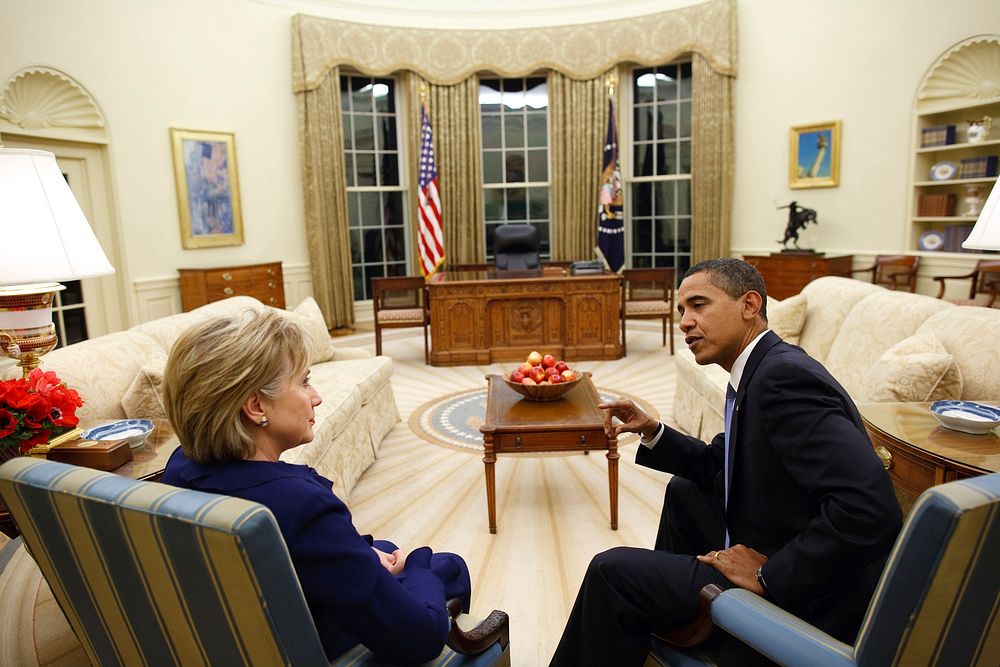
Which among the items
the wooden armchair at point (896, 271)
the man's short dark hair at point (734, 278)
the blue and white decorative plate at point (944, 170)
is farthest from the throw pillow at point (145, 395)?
the blue and white decorative plate at point (944, 170)

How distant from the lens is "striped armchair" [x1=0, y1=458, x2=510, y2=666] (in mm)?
964

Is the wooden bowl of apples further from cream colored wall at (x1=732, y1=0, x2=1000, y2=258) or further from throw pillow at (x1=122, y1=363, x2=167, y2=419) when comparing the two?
cream colored wall at (x1=732, y1=0, x2=1000, y2=258)

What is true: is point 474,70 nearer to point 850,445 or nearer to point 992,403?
point 992,403

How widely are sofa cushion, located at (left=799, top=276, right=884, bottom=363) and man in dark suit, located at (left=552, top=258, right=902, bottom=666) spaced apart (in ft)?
8.97

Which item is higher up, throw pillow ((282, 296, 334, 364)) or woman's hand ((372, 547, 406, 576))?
throw pillow ((282, 296, 334, 364))

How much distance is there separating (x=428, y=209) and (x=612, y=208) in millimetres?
2361

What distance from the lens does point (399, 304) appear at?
22.4ft

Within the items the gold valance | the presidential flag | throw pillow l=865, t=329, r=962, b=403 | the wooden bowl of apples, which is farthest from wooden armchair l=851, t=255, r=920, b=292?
the wooden bowl of apples

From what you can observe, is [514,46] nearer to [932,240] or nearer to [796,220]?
[796,220]

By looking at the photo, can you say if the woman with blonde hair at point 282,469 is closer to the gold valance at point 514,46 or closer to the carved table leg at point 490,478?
the carved table leg at point 490,478

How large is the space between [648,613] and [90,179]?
23.3ft

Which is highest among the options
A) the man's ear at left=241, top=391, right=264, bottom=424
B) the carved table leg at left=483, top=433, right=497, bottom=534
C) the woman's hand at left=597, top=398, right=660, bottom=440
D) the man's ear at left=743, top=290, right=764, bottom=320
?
the man's ear at left=743, top=290, right=764, bottom=320

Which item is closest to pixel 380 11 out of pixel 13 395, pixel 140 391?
pixel 140 391

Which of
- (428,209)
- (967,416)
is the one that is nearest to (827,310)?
(967,416)
